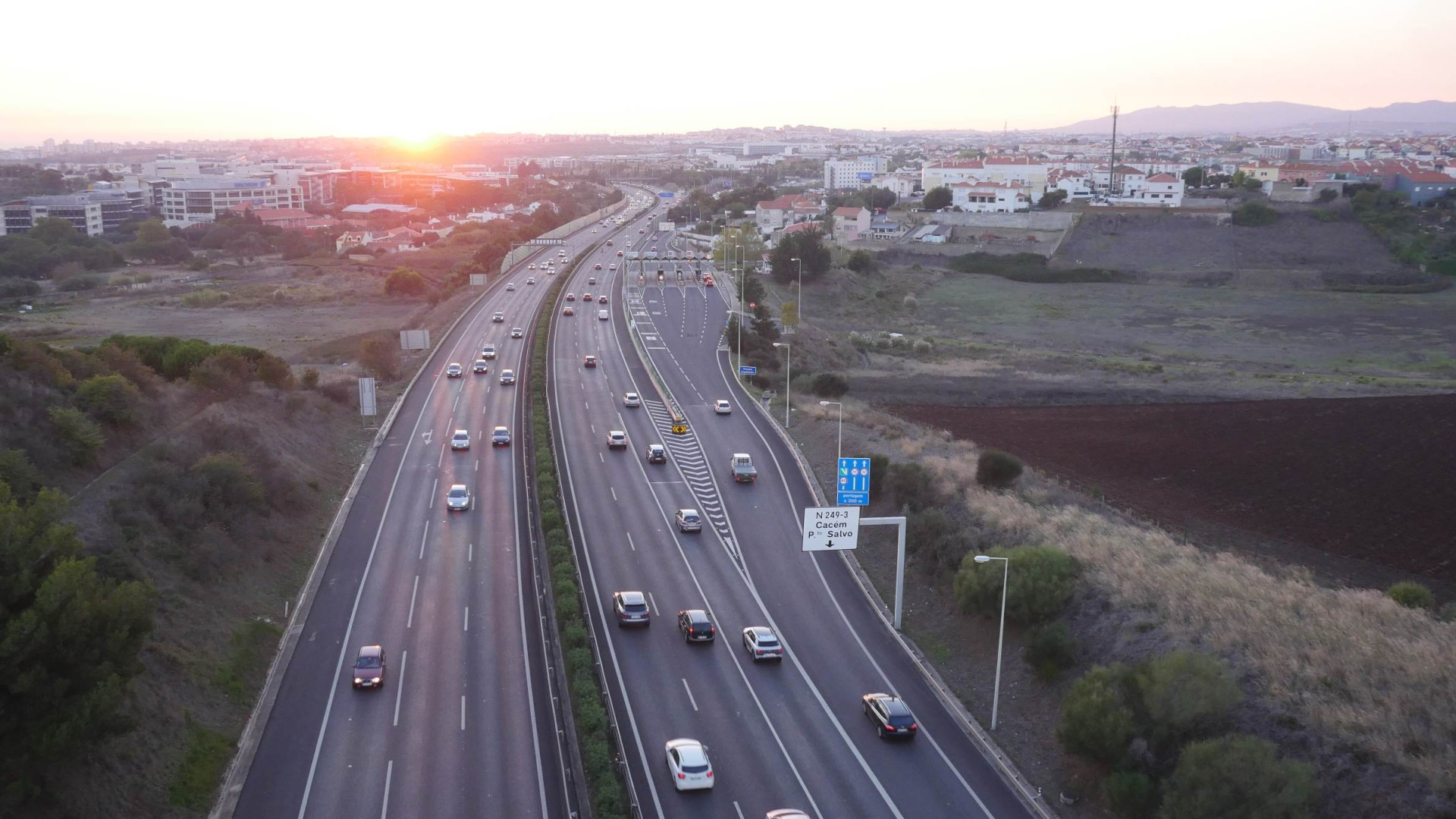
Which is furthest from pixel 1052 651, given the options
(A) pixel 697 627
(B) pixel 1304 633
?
(A) pixel 697 627

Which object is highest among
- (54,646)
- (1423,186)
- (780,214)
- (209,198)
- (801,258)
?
(1423,186)

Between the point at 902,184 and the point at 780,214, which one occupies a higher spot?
the point at 902,184

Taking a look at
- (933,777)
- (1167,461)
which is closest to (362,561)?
(933,777)

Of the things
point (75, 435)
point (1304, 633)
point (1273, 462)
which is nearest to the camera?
point (1304, 633)

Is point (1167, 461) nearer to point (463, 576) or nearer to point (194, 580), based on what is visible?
point (463, 576)

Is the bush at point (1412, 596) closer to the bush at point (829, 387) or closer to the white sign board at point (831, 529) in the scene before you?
the white sign board at point (831, 529)

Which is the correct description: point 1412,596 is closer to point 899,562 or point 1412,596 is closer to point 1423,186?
point 899,562

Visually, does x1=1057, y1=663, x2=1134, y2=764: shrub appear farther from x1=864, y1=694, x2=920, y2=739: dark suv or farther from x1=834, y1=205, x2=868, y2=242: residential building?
x1=834, y1=205, x2=868, y2=242: residential building
